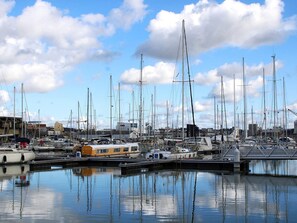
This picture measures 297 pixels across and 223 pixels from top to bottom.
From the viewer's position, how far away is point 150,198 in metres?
26.5

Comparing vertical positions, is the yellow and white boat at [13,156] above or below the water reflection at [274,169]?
above

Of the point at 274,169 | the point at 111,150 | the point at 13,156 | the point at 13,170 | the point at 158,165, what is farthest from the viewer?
the point at 111,150

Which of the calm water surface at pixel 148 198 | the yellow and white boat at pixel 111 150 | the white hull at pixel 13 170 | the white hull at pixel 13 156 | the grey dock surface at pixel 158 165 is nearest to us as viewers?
the calm water surface at pixel 148 198

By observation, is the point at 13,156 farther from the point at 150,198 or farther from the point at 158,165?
the point at 150,198

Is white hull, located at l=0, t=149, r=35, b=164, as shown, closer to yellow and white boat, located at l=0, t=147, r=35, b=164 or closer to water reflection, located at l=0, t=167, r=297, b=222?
yellow and white boat, located at l=0, t=147, r=35, b=164

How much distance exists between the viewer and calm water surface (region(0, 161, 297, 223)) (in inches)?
819

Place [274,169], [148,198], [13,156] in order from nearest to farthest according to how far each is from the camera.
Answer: [148,198] < [13,156] < [274,169]

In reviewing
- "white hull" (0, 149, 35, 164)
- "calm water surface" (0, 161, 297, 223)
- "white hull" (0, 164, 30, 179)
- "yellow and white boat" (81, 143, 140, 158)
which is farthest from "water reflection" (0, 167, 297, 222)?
"yellow and white boat" (81, 143, 140, 158)

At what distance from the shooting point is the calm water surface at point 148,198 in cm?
2080

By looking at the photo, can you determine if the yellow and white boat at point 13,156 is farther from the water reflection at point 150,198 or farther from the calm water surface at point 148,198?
the water reflection at point 150,198

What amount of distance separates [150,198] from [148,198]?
0.12 meters

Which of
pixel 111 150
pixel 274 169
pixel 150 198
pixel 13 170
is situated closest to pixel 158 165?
pixel 274 169

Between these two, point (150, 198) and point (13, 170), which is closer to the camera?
point (150, 198)

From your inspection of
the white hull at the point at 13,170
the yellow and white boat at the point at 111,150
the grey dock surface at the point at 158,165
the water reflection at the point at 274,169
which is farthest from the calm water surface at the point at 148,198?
the yellow and white boat at the point at 111,150
